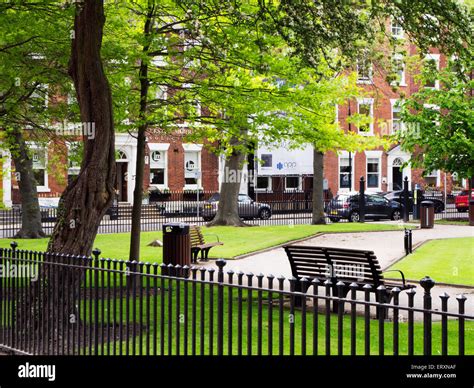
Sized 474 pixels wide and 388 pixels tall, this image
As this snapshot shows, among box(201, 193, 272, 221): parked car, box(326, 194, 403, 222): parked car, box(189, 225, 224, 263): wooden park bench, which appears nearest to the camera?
box(189, 225, 224, 263): wooden park bench

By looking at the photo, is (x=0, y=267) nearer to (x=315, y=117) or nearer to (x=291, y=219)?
(x=315, y=117)

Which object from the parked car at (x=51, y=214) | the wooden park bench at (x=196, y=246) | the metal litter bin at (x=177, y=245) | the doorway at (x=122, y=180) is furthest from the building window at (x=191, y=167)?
the metal litter bin at (x=177, y=245)

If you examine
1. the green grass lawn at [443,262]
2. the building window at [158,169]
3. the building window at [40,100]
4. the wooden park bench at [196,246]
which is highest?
the building window at [40,100]

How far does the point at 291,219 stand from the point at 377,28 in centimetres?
2575

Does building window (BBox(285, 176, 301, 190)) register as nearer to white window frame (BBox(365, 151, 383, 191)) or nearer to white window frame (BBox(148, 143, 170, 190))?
white window frame (BBox(365, 151, 383, 191))

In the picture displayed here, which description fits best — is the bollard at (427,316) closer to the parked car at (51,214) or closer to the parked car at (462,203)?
the parked car at (51,214)

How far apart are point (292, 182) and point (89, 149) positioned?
1876 inches

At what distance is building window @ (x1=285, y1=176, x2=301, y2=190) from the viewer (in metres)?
59.1

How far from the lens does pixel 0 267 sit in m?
11.9

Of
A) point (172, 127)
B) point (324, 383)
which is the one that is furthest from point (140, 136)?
point (324, 383)

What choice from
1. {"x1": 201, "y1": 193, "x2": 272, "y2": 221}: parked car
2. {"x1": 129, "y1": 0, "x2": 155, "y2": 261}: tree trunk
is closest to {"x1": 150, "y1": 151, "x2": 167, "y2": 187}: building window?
{"x1": 201, "y1": 193, "x2": 272, "y2": 221}: parked car

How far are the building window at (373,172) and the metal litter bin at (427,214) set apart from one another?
1033 inches

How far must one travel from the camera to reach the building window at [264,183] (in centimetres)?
5816

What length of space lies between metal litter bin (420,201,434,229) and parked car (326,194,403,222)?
285 inches
